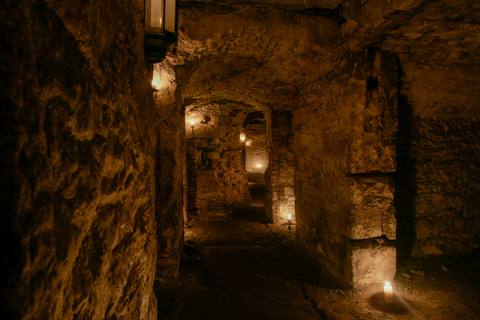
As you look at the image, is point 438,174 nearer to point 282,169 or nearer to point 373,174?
point 373,174

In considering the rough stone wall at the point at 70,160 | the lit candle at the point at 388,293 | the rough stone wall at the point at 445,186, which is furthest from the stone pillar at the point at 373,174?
the rough stone wall at the point at 70,160

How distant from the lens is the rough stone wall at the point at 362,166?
8.47 ft

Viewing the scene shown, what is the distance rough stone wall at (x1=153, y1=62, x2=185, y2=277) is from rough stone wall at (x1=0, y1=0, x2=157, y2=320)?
1.91 m

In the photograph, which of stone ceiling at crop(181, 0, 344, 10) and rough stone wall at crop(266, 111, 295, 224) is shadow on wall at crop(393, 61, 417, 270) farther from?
rough stone wall at crop(266, 111, 295, 224)

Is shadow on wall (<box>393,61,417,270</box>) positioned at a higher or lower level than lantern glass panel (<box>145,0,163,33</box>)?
lower

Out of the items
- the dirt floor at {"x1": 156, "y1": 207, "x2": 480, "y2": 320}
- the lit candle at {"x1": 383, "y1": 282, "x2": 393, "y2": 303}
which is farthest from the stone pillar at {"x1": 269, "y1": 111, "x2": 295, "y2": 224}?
the lit candle at {"x1": 383, "y1": 282, "x2": 393, "y2": 303}

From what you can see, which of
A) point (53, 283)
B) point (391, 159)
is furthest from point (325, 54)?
point (53, 283)

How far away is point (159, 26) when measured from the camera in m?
1.50

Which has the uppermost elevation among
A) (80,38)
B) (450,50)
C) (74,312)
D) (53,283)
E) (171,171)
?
(450,50)

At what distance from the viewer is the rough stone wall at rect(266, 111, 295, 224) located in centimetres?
594

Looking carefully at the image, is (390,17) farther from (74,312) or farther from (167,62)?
(74,312)

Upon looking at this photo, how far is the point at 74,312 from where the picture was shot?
0.75 meters

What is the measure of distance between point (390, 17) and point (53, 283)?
259 centimetres

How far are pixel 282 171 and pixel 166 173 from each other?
3.27m
